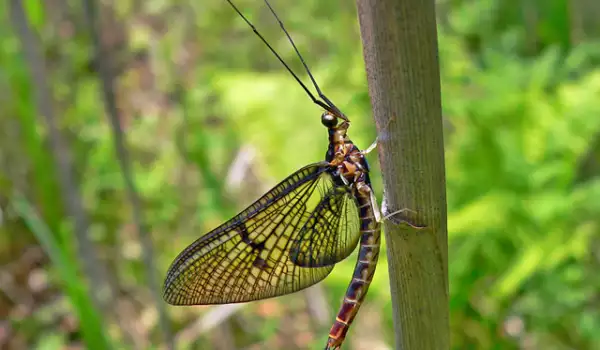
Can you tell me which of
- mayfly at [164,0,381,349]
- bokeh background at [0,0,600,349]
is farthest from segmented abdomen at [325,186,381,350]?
bokeh background at [0,0,600,349]

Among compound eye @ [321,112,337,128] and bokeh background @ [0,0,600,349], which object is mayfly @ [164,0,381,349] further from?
bokeh background @ [0,0,600,349]

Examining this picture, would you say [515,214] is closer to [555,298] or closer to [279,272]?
[555,298]

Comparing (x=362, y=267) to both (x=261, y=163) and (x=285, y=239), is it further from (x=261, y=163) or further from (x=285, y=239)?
(x=261, y=163)

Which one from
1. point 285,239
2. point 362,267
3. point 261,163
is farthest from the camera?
point 261,163

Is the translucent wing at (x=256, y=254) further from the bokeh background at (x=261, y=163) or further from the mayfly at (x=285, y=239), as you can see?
the bokeh background at (x=261, y=163)

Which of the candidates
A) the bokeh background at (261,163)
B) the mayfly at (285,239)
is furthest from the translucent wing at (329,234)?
the bokeh background at (261,163)

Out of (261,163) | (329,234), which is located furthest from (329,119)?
(261,163)
